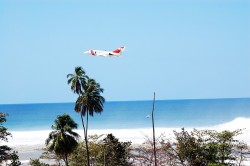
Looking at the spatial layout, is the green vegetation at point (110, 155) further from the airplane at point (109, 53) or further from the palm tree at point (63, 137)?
the airplane at point (109, 53)

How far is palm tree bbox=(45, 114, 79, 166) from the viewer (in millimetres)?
46406

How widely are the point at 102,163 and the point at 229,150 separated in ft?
47.5

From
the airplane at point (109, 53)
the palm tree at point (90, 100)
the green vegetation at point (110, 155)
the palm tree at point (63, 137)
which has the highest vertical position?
the airplane at point (109, 53)

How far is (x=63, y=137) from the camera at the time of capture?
4656 centimetres

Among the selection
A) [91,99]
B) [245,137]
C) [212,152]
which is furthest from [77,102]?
[245,137]

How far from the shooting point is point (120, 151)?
48875mm

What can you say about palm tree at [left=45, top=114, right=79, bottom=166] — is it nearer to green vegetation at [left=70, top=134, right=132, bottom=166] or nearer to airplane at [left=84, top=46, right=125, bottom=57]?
green vegetation at [left=70, top=134, right=132, bottom=166]

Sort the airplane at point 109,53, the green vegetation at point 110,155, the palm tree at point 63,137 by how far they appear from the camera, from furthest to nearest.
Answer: the airplane at point 109,53, the green vegetation at point 110,155, the palm tree at point 63,137

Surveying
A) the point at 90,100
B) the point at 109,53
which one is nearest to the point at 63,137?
the point at 90,100

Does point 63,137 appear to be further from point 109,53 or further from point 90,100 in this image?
point 109,53

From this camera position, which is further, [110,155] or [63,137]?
[110,155]

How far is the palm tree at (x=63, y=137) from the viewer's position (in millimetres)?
46406

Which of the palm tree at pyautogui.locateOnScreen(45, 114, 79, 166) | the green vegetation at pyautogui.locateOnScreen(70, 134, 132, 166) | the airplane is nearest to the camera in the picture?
the palm tree at pyautogui.locateOnScreen(45, 114, 79, 166)

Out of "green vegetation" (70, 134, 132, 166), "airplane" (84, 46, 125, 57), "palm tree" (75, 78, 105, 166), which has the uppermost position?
"airplane" (84, 46, 125, 57)
